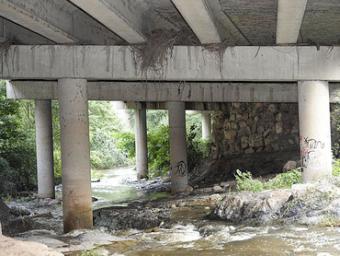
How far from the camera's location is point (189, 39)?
39.9 feet

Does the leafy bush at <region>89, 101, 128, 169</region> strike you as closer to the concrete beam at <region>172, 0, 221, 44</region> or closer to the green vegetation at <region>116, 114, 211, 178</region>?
the green vegetation at <region>116, 114, 211, 178</region>

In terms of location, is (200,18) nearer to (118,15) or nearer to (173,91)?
(118,15)

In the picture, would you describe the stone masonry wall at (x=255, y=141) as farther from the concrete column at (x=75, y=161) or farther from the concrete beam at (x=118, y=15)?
the concrete beam at (x=118, y=15)

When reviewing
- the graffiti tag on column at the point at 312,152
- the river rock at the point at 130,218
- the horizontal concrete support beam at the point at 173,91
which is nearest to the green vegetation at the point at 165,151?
the horizontal concrete support beam at the point at 173,91

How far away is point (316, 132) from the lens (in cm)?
1224

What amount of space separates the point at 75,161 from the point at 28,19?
3771mm

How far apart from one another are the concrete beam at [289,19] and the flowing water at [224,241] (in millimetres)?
4243

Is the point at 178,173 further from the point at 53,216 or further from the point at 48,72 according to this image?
the point at 48,72

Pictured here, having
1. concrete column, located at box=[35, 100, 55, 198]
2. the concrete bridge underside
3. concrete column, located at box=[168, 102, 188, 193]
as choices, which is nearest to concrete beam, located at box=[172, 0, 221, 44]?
the concrete bridge underside

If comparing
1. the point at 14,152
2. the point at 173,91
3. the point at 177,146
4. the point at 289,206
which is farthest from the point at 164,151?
the point at 289,206

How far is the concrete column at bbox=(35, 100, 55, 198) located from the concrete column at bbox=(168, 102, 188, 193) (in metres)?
5.13

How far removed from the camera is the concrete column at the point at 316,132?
12211 mm

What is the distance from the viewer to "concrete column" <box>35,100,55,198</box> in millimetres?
19281

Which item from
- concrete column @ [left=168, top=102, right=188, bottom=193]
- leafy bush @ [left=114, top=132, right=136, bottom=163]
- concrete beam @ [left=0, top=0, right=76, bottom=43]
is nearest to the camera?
concrete beam @ [left=0, top=0, right=76, bottom=43]
